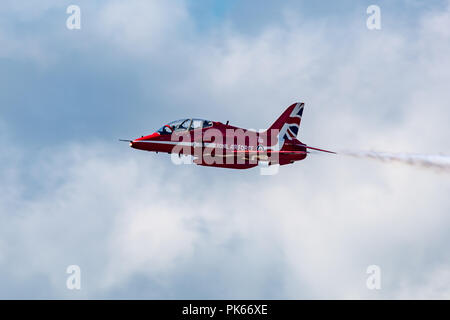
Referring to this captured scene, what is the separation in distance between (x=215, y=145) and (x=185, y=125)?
3.72 metres

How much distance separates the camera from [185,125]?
257 feet

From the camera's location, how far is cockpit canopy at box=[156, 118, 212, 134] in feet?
256

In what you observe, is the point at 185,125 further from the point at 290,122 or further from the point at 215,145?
the point at 290,122

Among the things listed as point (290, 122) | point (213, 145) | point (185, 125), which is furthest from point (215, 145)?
point (290, 122)

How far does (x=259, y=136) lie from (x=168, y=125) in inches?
366

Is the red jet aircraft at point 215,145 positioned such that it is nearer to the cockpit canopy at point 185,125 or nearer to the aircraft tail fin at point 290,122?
the cockpit canopy at point 185,125

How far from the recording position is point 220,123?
78312 millimetres

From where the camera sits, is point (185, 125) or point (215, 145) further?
point (185, 125)

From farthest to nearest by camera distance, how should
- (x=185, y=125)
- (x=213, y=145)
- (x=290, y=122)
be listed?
(x=290, y=122) → (x=185, y=125) → (x=213, y=145)

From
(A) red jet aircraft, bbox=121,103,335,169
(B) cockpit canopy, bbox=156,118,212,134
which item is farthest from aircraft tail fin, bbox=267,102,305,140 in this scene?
(B) cockpit canopy, bbox=156,118,212,134
